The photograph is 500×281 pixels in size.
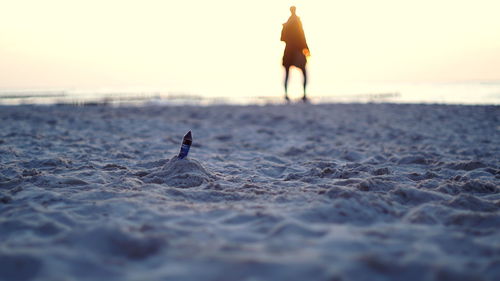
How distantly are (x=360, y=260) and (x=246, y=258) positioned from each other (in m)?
0.44

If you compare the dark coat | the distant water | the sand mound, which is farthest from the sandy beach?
the distant water

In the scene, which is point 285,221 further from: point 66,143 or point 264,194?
point 66,143

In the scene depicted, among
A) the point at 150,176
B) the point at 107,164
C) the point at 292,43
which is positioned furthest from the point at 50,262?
the point at 292,43

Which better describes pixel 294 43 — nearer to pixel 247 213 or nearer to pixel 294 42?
pixel 294 42

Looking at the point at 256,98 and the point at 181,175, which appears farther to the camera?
the point at 256,98

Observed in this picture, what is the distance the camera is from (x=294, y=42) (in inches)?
344

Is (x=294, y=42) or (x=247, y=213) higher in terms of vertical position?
(x=294, y=42)

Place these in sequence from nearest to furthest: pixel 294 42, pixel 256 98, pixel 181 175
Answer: pixel 181 175 < pixel 294 42 < pixel 256 98

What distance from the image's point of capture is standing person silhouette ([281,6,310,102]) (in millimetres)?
8562

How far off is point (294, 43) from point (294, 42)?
23mm

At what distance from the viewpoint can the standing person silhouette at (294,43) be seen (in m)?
8.56

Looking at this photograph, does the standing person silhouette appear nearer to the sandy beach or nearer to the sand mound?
the sandy beach

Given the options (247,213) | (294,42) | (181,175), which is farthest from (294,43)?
(247,213)

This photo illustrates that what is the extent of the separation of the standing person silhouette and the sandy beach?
441 centimetres
